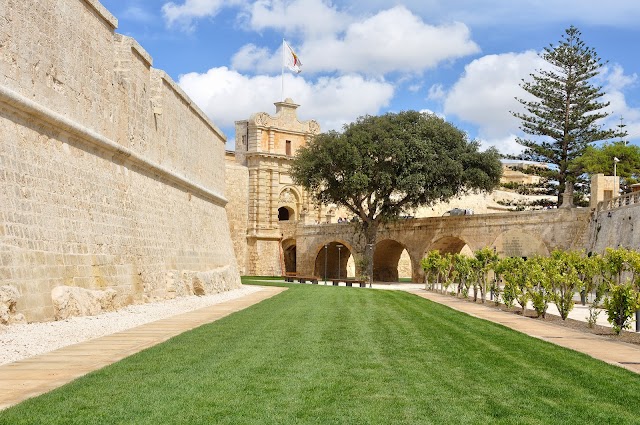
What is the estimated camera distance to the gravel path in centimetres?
753

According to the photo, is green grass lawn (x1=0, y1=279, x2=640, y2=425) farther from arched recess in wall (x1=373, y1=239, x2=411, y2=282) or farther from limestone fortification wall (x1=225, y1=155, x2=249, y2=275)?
limestone fortification wall (x1=225, y1=155, x2=249, y2=275)

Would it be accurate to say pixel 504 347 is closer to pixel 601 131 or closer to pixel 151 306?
pixel 151 306

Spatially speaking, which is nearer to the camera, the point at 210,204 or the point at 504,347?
the point at 504,347

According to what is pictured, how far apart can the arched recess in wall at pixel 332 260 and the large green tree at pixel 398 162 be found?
303 inches

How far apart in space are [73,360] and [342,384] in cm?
285

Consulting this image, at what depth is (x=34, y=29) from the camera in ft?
34.7

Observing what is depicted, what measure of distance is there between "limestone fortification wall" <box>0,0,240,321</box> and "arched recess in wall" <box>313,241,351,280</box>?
23076 millimetres

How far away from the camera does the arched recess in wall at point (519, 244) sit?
30.1m

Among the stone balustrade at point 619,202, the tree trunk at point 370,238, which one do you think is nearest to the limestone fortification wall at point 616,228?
the stone balustrade at point 619,202

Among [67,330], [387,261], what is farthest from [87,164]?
[387,261]

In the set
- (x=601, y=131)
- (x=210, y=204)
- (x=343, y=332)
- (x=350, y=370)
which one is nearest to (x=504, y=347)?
(x=343, y=332)

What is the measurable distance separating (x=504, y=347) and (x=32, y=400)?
18.1 ft

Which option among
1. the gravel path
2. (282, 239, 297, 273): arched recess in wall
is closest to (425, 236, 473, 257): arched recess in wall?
(282, 239, 297, 273): arched recess in wall

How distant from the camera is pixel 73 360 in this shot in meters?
→ 6.93
